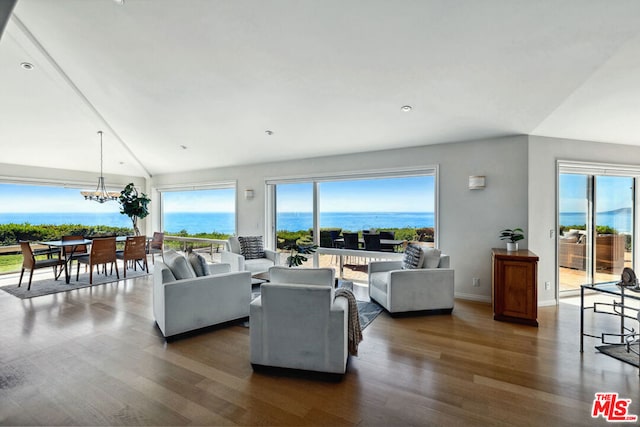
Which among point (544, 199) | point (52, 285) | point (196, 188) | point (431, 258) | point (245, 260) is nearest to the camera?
point (431, 258)

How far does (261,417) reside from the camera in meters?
1.99

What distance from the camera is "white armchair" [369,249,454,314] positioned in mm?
3865

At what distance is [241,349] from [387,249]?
3261 mm

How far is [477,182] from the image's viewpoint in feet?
14.5

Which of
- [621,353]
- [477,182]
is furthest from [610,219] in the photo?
[621,353]

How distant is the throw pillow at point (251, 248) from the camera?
5.73 meters

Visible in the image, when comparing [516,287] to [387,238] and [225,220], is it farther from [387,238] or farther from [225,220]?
[225,220]

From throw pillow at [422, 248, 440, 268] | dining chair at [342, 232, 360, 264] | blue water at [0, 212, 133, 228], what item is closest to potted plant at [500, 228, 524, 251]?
throw pillow at [422, 248, 440, 268]

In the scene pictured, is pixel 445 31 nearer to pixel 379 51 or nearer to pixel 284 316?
pixel 379 51

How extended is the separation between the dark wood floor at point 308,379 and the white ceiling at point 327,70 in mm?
2763

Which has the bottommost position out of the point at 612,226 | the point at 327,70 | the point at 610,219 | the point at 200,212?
the point at 612,226

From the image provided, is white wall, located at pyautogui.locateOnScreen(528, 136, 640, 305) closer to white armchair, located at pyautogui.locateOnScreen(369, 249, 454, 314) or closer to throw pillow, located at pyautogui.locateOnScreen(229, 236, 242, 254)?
white armchair, located at pyautogui.locateOnScreen(369, 249, 454, 314)

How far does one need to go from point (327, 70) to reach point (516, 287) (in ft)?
11.6

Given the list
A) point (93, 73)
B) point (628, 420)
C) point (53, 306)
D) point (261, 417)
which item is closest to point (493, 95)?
point (628, 420)
